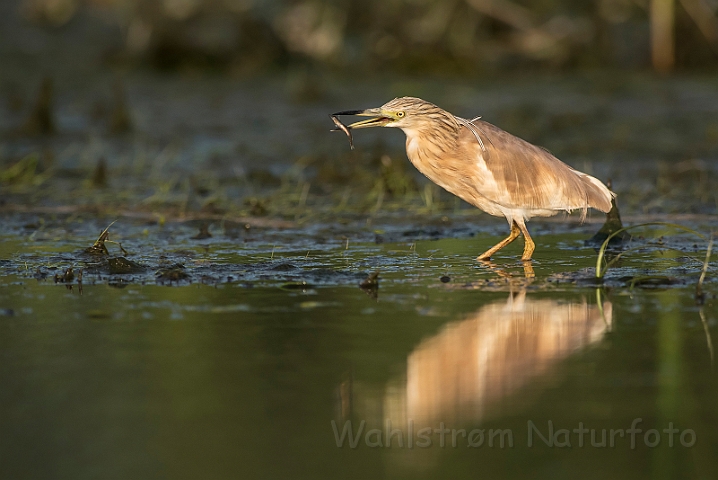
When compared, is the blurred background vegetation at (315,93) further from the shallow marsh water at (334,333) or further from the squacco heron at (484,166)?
the squacco heron at (484,166)

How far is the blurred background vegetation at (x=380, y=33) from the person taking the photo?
1492 cm

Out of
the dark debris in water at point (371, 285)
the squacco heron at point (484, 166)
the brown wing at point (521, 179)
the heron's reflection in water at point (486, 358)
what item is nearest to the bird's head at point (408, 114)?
the squacco heron at point (484, 166)

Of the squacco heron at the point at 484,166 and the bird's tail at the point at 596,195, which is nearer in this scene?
the squacco heron at the point at 484,166

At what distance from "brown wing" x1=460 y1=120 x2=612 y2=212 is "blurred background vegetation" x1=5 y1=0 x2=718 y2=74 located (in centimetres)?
788

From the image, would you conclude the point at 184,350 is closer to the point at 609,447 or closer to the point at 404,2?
the point at 609,447

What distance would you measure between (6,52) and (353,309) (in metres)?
12.0

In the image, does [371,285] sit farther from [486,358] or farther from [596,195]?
[596,195]

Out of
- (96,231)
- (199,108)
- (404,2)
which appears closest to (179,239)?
(96,231)

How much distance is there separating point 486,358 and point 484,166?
2.43m

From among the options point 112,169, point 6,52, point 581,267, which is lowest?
point 581,267

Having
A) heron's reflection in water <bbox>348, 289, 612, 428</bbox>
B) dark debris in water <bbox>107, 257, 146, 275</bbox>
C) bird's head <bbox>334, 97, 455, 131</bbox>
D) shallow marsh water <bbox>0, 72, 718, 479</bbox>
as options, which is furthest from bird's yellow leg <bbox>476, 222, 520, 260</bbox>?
dark debris in water <bbox>107, 257, 146, 275</bbox>

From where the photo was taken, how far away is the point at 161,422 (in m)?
3.90

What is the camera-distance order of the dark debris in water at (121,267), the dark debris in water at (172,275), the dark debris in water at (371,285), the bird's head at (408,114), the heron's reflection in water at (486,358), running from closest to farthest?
the heron's reflection in water at (486,358) < the dark debris in water at (371,285) < the dark debris in water at (172,275) < the dark debris in water at (121,267) < the bird's head at (408,114)

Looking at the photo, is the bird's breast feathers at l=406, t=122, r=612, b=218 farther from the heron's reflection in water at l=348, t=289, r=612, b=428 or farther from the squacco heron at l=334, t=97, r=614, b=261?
the heron's reflection in water at l=348, t=289, r=612, b=428
